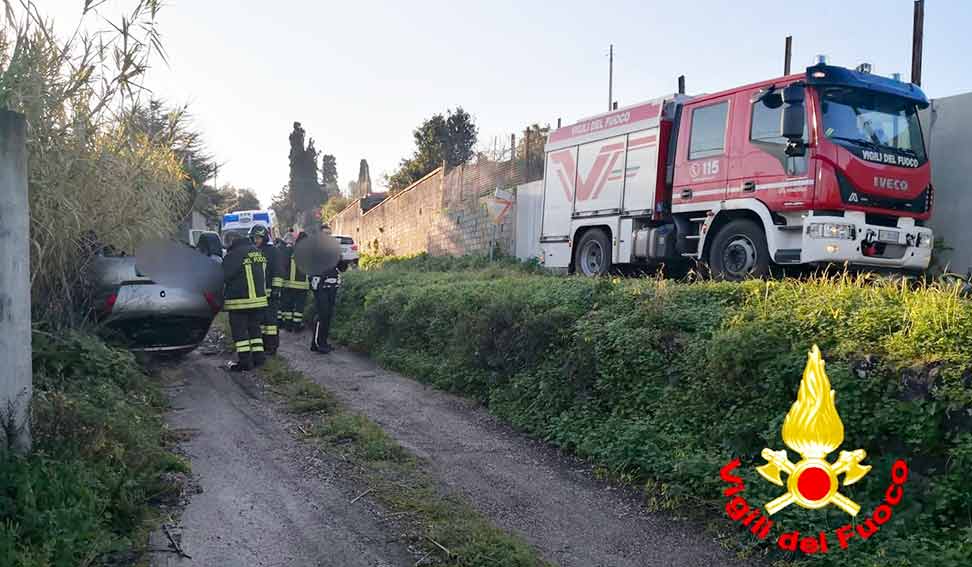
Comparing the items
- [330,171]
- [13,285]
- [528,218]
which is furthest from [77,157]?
[330,171]

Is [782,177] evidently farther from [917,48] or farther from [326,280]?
[917,48]

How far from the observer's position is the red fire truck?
793 cm

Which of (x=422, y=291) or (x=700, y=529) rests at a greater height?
(x=422, y=291)

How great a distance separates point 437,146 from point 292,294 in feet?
94.7

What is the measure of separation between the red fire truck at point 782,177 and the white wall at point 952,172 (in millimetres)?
1612

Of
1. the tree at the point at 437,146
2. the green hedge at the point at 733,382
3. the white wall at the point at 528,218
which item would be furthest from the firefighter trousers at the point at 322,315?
the tree at the point at 437,146

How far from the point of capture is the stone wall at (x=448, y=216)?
773 inches

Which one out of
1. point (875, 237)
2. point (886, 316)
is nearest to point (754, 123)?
point (875, 237)

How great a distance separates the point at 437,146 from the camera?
4006cm

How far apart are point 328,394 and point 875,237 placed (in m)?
6.07

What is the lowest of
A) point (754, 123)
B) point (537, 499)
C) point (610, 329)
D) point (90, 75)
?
point (537, 499)

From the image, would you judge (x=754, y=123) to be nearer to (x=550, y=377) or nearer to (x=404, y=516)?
(x=550, y=377)

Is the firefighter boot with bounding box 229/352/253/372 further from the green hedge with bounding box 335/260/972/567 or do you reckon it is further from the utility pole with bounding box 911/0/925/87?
the utility pole with bounding box 911/0/925/87

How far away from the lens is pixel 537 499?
4.91 m
